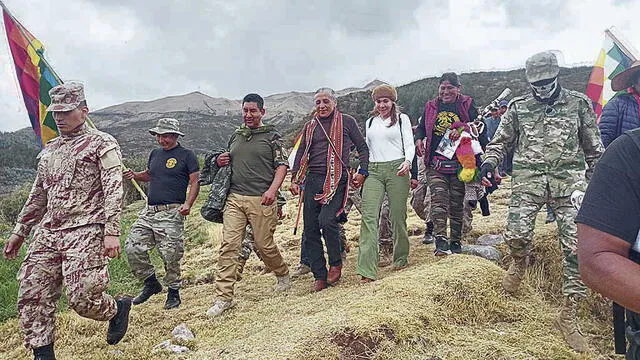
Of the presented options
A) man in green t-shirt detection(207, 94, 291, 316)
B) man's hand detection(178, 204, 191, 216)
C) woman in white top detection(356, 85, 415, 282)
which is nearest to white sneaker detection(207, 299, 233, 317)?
man in green t-shirt detection(207, 94, 291, 316)

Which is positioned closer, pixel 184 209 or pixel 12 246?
pixel 12 246

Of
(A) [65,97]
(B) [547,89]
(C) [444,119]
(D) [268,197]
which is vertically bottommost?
(D) [268,197]

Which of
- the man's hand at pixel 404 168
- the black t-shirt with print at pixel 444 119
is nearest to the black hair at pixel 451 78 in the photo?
the black t-shirt with print at pixel 444 119

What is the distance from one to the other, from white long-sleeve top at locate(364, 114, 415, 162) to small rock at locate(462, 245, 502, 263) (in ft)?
4.44

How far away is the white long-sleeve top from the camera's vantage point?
5395 millimetres

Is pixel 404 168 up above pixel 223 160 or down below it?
below

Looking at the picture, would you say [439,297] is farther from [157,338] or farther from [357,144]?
[157,338]

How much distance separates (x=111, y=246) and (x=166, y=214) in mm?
1708

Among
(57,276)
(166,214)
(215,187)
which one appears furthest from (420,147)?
(57,276)

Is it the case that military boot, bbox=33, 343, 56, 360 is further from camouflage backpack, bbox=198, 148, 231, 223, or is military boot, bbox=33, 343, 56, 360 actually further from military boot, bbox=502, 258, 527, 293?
military boot, bbox=502, 258, 527, 293

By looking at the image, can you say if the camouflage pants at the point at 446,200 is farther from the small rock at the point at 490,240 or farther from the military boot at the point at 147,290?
the military boot at the point at 147,290

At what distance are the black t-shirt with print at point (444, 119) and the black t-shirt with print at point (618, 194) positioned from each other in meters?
4.18

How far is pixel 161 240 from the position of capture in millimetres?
5379

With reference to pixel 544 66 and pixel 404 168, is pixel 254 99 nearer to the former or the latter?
pixel 404 168
